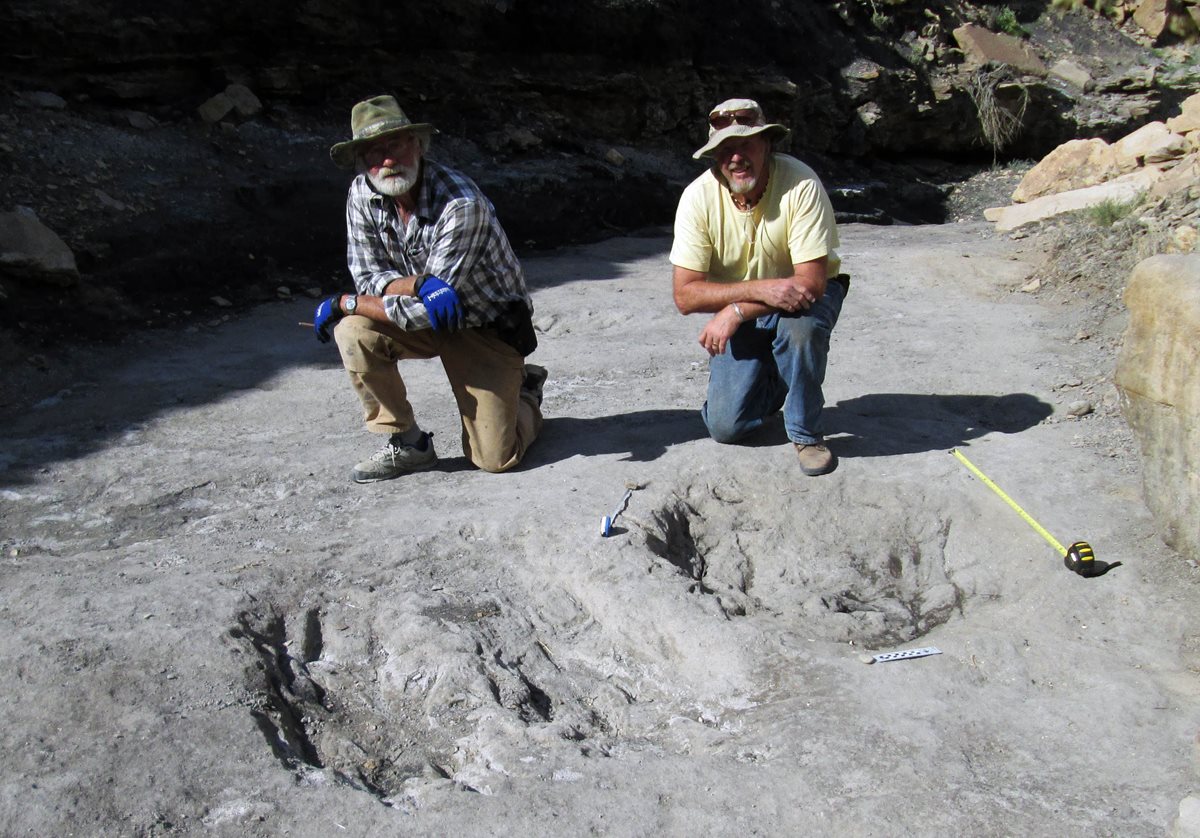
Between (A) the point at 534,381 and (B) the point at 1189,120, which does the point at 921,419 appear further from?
(B) the point at 1189,120

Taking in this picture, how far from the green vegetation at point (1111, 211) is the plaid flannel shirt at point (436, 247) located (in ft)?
15.1

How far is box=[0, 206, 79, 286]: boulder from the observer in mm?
6449

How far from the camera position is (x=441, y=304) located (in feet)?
13.0

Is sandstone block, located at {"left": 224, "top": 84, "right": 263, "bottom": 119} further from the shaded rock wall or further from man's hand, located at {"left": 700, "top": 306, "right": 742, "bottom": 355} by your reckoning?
man's hand, located at {"left": 700, "top": 306, "right": 742, "bottom": 355}

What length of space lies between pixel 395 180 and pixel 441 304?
51 cm

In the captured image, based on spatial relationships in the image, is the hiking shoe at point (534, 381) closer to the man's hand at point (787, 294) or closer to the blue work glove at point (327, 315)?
the blue work glove at point (327, 315)

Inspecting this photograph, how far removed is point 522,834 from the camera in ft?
7.82

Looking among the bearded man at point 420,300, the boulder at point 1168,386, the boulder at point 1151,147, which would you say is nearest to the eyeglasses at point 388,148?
the bearded man at point 420,300

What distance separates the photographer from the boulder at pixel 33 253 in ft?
21.2

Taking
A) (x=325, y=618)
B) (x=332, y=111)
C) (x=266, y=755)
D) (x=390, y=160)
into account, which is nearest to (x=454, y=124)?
(x=332, y=111)

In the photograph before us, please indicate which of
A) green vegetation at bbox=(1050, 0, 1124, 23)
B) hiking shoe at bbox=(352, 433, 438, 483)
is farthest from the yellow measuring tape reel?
green vegetation at bbox=(1050, 0, 1124, 23)

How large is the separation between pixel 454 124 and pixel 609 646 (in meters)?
7.80

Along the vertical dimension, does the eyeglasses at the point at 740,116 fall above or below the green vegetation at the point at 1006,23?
below

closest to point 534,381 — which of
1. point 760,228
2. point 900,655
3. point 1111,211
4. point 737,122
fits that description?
point 760,228
